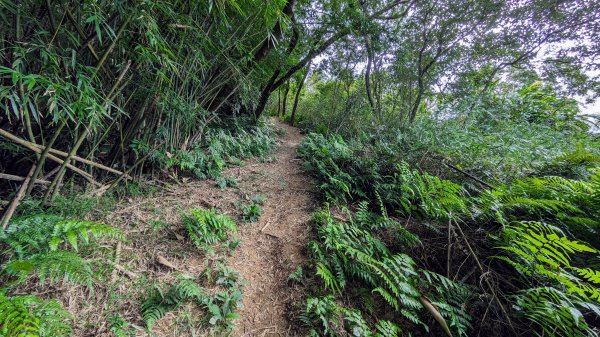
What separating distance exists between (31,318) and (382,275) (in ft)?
6.29

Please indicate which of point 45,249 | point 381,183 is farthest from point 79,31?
point 381,183

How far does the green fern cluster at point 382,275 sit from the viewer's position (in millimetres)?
1564

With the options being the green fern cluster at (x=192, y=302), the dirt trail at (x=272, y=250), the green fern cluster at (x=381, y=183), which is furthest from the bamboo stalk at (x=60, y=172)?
the green fern cluster at (x=381, y=183)

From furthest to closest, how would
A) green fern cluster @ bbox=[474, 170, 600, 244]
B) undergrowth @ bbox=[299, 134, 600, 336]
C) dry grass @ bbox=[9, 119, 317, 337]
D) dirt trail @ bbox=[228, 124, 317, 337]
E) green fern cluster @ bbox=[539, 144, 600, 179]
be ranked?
green fern cluster @ bbox=[539, 144, 600, 179], green fern cluster @ bbox=[474, 170, 600, 244], dirt trail @ bbox=[228, 124, 317, 337], undergrowth @ bbox=[299, 134, 600, 336], dry grass @ bbox=[9, 119, 317, 337]

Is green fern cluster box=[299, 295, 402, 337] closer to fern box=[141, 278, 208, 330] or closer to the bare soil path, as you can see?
the bare soil path

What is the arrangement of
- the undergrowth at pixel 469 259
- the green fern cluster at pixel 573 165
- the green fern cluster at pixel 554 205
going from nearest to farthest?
1. the undergrowth at pixel 469 259
2. the green fern cluster at pixel 554 205
3. the green fern cluster at pixel 573 165

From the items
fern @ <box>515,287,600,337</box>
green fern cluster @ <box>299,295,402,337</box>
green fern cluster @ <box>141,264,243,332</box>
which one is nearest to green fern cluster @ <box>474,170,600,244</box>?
fern @ <box>515,287,600,337</box>

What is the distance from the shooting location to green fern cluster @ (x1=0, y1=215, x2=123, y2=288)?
108 centimetres

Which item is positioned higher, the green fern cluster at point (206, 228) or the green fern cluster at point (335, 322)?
the green fern cluster at point (206, 228)

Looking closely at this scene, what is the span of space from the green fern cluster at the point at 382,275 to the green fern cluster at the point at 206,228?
33.8 inches

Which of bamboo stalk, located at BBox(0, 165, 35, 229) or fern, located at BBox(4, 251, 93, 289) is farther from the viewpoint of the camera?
bamboo stalk, located at BBox(0, 165, 35, 229)

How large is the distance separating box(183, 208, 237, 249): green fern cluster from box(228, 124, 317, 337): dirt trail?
211mm

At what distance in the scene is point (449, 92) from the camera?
6387mm

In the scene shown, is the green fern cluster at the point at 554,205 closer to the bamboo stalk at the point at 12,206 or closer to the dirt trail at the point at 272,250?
the dirt trail at the point at 272,250
